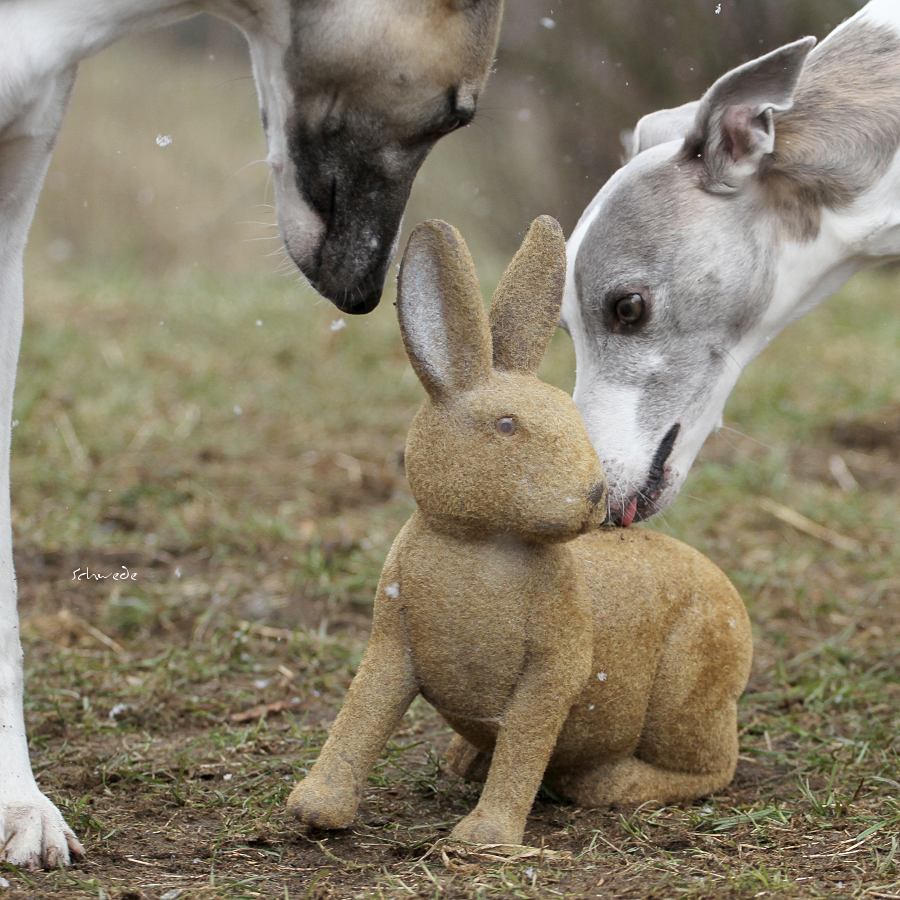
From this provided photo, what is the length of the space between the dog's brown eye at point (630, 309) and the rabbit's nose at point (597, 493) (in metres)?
A: 1.00

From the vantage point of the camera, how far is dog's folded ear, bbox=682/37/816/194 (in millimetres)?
3145

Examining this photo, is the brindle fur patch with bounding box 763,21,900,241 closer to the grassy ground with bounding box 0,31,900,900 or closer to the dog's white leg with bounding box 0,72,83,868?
the grassy ground with bounding box 0,31,900,900

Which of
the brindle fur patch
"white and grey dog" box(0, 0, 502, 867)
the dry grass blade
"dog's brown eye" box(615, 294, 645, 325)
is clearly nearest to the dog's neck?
the brindle fur patch

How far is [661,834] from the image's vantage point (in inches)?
97.8

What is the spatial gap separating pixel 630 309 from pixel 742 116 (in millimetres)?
507

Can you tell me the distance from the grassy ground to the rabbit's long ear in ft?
2.59

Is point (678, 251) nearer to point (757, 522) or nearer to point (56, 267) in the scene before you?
point (757, 522)

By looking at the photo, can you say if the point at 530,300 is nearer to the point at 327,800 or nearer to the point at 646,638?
the point at 646,638

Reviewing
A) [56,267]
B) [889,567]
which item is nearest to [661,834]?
[889,567]

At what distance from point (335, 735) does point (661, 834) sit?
0.60 meters

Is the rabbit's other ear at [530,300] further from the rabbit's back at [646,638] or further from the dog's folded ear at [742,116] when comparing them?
the dog's folded ear at [742,116]

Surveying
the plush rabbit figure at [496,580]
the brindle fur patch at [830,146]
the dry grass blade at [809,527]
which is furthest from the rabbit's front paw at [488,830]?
the dry grass blade at [809,527]

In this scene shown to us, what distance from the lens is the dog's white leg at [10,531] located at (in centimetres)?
237

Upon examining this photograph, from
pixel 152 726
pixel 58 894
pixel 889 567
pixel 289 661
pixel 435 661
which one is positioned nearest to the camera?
pixel 58 894
